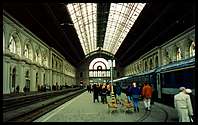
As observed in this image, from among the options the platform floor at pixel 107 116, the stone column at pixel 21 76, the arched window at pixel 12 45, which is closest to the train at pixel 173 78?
the platform floor at pixel 107 116

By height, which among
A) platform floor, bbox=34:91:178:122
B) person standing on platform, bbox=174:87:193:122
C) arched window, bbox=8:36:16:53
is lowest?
platform floor, bbox=34:91:178:122

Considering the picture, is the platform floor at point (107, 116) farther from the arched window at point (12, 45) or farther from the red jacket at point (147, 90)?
the arched window at point (12, 45)

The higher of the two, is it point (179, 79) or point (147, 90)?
point (179, 79)

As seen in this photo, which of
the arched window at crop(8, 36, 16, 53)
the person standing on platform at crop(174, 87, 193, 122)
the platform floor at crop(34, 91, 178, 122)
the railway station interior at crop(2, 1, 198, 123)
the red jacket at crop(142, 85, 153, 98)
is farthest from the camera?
the arched window at crop(8, 36, 16, 53)

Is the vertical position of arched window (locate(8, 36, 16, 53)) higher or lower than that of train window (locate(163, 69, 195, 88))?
higher

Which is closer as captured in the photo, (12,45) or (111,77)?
(111,77)

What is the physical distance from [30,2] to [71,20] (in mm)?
40663

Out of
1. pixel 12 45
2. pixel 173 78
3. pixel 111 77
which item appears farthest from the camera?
pixel 12 45

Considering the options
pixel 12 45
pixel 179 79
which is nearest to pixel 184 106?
pixel 179 79

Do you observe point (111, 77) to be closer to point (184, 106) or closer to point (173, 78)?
Result: point (173, 78)

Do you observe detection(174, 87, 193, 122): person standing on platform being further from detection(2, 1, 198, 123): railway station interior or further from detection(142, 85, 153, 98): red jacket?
detection(142, 85, 153, 98): red jacket

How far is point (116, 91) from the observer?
31.7 m

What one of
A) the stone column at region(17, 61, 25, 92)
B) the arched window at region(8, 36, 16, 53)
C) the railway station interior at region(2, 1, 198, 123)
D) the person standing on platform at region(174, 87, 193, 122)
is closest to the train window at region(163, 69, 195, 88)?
the railway station interior at region(2, 1, 198, 123)

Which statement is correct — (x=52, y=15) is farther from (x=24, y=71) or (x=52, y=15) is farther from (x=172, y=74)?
(x=172, y=74)
